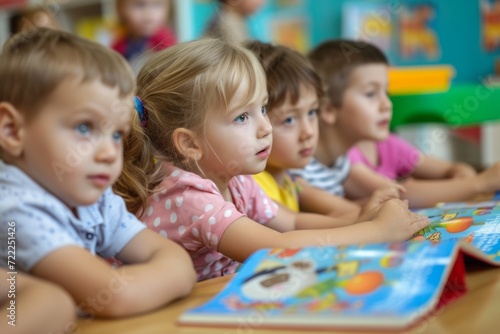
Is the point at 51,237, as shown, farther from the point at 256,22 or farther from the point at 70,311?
the point at 256,22

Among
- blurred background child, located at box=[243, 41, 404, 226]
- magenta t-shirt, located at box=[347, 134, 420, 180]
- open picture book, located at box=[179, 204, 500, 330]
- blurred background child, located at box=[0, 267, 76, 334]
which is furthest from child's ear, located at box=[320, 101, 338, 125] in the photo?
blurred background child, located at box=[0, 267, 76, 334]

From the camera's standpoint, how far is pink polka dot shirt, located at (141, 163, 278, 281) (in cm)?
104

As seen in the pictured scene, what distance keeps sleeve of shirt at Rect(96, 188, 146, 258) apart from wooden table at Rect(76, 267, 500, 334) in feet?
0.36

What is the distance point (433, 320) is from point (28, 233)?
432 millimetres

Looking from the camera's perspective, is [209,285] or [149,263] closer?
[149,263]

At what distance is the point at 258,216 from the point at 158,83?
0.30 m

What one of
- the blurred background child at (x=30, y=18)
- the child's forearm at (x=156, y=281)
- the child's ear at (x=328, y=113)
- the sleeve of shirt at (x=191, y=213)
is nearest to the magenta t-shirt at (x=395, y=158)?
the child's ear at (x=328, y=113)

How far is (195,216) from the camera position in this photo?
3.51 ft

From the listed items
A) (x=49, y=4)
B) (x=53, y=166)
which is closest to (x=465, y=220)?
(x=53, y=166)

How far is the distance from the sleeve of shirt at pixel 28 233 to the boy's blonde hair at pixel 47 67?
0.10m

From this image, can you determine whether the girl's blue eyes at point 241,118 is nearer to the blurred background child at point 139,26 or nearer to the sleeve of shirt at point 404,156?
the sleeve of shirt at point 404,156

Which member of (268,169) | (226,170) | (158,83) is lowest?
(268,169)

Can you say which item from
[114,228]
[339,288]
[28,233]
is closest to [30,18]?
[114,228]

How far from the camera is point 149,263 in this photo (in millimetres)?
839
